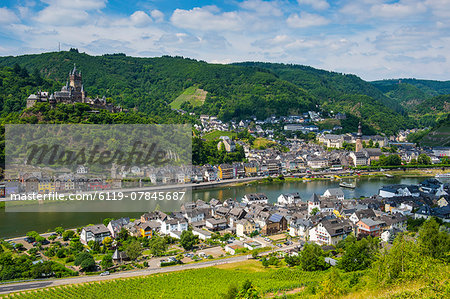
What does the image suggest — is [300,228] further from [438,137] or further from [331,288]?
[438,137]

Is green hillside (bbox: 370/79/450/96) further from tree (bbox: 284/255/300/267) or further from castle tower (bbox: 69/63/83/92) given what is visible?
tree (bbox: 284/255/300/267)

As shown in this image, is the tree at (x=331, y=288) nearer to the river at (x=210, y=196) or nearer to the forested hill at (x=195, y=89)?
the river at (x=210, y=196)

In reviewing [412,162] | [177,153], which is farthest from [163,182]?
[412,162]

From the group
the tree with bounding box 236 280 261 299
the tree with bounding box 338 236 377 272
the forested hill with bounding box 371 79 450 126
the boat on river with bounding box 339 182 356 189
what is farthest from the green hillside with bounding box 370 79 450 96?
the tree with bounding box 236 280 261 299

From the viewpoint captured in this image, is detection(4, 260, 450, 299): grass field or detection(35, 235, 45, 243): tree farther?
detection(35, 235, 45, 243): tree

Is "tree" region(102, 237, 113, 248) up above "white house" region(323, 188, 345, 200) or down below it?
below

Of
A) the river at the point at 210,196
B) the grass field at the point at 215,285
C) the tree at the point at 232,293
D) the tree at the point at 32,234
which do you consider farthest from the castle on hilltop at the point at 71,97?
the tree at the point at 232,293

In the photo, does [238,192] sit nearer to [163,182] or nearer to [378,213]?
[163,182]
